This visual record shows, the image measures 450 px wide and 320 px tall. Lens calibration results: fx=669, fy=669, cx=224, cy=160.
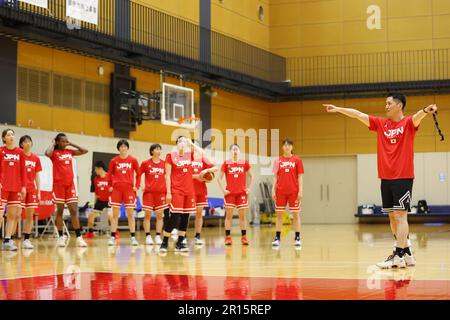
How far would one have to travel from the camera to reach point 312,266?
9.01 m

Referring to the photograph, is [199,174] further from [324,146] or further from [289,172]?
[324,146]

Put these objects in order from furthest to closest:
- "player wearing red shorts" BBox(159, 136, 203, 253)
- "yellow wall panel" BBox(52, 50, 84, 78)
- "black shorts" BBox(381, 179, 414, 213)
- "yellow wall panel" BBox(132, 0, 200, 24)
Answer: "yellow wall panel" BBox(132, 0, 200, 24)
"yellow wall panel" BBox(52, 50, 84, 78)
"player wearing red shorts" BBox(159, 136, 203, 253)
"black shorts" BBox(381, 179, 414, 213)

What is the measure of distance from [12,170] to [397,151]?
771 centimetres

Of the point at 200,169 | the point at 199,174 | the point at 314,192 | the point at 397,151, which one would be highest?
the point at 397,151

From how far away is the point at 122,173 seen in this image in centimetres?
1412

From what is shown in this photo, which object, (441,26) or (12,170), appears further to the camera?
(441,26)

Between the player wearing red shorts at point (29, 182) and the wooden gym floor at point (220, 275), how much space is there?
5.83ft

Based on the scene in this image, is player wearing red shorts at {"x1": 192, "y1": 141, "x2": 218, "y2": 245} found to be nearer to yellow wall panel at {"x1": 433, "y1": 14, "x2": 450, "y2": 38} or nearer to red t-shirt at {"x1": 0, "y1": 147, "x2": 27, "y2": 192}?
red t-shirt at {"x1": 0, "y1": 147, "x2": 27, "y2": 192}

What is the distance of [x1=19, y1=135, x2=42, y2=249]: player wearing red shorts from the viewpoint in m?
13.4

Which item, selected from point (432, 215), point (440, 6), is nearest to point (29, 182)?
point (432, 215)

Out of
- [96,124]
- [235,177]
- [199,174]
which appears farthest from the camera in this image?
[96,124]

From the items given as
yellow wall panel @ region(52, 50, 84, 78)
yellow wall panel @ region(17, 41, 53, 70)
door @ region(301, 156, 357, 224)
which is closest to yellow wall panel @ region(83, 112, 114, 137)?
yellow wall panel @ region(52, 50, 84, 78)

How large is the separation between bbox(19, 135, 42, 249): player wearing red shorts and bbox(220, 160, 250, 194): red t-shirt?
3.85 m
